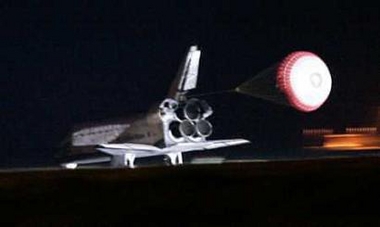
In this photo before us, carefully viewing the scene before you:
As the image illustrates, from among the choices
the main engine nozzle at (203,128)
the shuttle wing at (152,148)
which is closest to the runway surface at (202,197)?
the main engine nozzle at (203,128)

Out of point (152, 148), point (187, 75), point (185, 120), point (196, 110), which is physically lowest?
point (152, 148)

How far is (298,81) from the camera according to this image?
4188cm

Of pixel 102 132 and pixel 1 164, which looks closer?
pixel 102 132

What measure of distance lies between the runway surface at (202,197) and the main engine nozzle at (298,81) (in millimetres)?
25173

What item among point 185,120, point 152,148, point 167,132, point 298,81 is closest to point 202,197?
point 298,81

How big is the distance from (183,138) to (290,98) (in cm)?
1333

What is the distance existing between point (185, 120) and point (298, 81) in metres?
13.7

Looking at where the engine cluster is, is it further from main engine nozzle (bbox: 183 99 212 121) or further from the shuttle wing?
the shuttle wing

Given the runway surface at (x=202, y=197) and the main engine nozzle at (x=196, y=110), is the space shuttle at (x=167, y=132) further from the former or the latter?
the runway surface at (x=202, y=197)

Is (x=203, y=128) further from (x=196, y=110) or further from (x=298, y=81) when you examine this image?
(x=298, y=81)

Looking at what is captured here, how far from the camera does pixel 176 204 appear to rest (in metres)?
12.7

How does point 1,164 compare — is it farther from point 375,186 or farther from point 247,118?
point 375,186

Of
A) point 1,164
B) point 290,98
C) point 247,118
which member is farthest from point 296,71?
point 247,118

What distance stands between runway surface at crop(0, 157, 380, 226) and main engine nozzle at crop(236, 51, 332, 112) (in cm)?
2517
